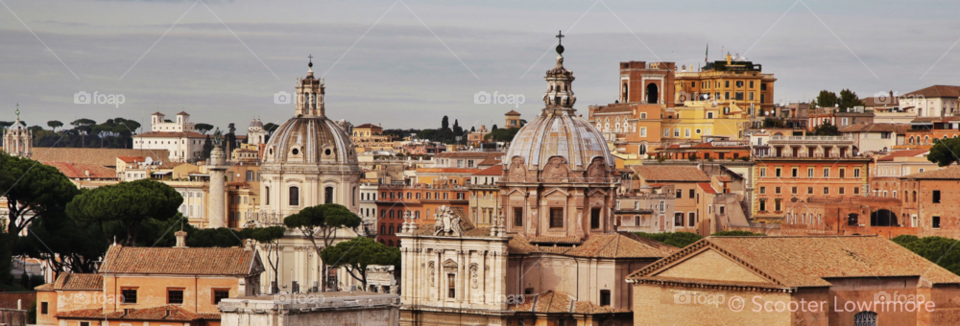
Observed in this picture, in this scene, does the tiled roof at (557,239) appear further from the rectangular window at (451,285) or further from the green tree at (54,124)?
the green tree at (54,124)

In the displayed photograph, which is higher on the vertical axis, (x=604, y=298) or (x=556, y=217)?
(x=556, y=217)

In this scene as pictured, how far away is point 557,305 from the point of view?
55812mm

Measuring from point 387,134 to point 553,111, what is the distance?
134m

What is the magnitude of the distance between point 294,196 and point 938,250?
37.1 metres

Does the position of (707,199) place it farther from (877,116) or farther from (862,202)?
(877,116)

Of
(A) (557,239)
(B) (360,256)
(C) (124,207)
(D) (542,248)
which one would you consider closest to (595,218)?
(A) (557,239)

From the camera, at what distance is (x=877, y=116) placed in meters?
110

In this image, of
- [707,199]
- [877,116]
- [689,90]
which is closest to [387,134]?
[689,90]

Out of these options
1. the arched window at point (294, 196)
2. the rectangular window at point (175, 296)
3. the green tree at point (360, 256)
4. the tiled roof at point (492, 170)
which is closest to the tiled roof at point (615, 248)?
the rectangular window at point (175, 296)

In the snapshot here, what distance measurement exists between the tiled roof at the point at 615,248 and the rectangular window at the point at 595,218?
212 centimetres

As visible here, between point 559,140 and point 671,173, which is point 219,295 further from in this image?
point 671,173

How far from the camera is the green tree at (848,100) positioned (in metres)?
123

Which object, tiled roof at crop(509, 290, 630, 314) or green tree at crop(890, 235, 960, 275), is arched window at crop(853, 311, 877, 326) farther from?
green tree at crop(890, 235, 960, 275)

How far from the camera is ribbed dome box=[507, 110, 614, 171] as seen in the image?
59656 millimetres
